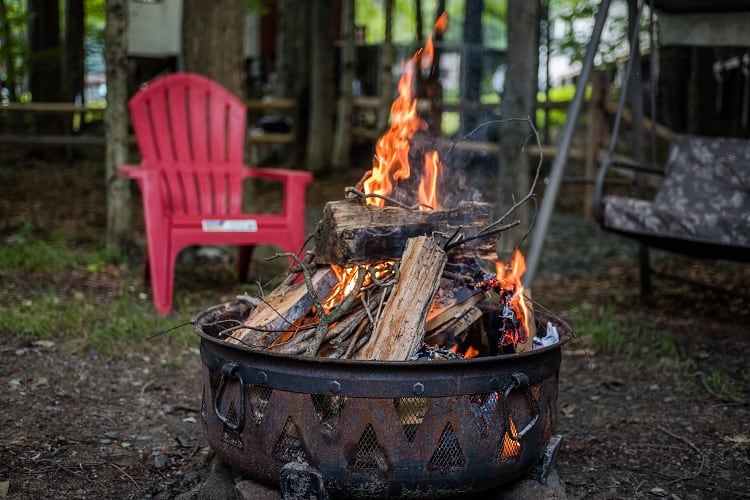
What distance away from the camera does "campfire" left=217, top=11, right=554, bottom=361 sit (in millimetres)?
2051

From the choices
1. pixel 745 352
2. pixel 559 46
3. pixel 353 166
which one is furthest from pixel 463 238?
pixel 353 166

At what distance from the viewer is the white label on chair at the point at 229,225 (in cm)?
386

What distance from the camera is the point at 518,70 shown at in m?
4.77

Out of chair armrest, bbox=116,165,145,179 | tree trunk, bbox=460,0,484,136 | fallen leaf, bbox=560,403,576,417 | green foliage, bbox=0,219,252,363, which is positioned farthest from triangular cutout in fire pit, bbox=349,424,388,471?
tree trunk, bbox=460,0,484,136

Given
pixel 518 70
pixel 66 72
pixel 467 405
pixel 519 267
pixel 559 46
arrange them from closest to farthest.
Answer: pixel 467 405 < pixel 519 267 < pixel 518 70 < pixel 559 46 < pixel 66 72

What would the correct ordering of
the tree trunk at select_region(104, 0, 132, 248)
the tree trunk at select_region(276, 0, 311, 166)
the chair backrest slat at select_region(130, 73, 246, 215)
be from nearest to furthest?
1. the chair backrest slat at select_region(130, 73, 246, 215)
2. the tree trunk at select_region(104, 0, 132, 248)
3. the tree trunk at select_region(276, 0, 311, 166)

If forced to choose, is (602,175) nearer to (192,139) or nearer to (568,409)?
(568,409)

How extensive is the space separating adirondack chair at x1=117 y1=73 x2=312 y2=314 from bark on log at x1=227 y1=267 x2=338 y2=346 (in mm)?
1667

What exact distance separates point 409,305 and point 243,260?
2551 millimetres

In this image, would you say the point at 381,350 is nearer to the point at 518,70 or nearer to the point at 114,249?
the point at 518,70

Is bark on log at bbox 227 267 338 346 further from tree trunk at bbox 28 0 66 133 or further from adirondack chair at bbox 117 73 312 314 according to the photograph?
tree trunk at bbox 28 0 66 133

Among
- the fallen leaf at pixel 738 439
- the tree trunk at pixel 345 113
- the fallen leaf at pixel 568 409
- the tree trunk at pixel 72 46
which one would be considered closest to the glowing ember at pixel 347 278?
the fallen leaf at pixel 568 409

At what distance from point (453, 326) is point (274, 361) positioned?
1.86 ft

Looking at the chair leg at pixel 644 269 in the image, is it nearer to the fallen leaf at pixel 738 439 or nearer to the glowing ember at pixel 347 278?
the fallen leaf at pixel 738 439
